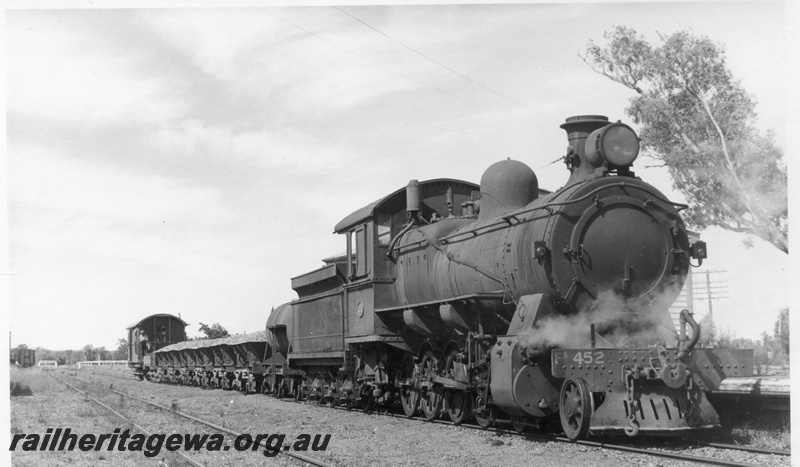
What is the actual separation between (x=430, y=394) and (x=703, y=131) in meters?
10.8

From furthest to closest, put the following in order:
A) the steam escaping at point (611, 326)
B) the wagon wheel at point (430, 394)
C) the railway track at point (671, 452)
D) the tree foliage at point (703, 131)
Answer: the tree foliage at point (703, 131) → the wagon wheel at point (430, 394) → the steam escaping at point (611, 326) → the railway track at point (671, 452)

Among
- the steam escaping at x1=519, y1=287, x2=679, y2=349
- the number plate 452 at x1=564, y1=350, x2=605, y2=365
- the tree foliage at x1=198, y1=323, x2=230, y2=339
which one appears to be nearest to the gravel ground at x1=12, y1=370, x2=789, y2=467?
the number plate 452 at x1=564, y1=350, x2=605, y2=365

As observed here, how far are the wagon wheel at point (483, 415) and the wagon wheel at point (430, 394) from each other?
1.20m

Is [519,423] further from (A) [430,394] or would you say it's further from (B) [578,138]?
(B) [578,138]

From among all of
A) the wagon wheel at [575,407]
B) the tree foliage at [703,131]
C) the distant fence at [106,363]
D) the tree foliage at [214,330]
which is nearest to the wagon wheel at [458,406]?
the wagon wheel at [575,407]

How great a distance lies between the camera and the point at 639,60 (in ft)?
72.0

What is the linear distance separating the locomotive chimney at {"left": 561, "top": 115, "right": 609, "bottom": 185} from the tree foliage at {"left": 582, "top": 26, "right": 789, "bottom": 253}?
7.20 m

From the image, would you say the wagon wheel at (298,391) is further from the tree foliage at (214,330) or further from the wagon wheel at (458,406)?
the tree foliage at (214,330)

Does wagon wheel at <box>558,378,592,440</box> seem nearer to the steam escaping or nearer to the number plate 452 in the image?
the number plate 452

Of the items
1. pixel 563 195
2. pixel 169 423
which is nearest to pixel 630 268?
pixel 563 195

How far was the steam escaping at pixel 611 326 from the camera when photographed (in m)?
10.5

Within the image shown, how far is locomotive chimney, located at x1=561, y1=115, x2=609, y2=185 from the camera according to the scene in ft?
38.1

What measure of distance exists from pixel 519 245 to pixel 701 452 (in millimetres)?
Result: 3710

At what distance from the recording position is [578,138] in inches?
459
